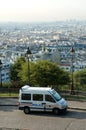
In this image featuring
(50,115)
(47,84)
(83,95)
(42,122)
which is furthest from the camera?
(47,84)

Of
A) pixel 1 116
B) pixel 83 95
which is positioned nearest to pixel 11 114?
pixel 1 116

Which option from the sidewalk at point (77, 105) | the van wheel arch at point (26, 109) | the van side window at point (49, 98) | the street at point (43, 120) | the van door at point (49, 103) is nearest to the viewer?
the street at point (43, 120)

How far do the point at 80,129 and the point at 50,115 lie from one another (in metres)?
3.38

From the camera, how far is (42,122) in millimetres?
21984

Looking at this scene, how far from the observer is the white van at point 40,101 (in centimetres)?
2345

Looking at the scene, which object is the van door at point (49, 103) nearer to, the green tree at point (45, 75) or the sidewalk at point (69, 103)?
the sidewalk at point (69, 103)

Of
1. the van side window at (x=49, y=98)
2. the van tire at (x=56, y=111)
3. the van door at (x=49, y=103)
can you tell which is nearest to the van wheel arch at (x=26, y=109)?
the van door at (x=49, y=103)

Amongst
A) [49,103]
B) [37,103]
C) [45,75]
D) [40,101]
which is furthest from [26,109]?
[45,75]

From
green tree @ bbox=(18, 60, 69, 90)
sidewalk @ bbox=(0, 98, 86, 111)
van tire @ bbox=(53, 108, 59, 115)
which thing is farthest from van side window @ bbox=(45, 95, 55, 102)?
green tree @ bbox=(18, 60, 69, 90)

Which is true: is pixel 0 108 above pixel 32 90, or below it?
below

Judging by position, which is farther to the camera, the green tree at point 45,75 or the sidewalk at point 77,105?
the green tree at point 45,75

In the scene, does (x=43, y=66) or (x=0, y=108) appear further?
(x=43, y=66)

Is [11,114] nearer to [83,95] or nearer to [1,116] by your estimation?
[1,116]

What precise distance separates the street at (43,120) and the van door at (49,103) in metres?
0.40
